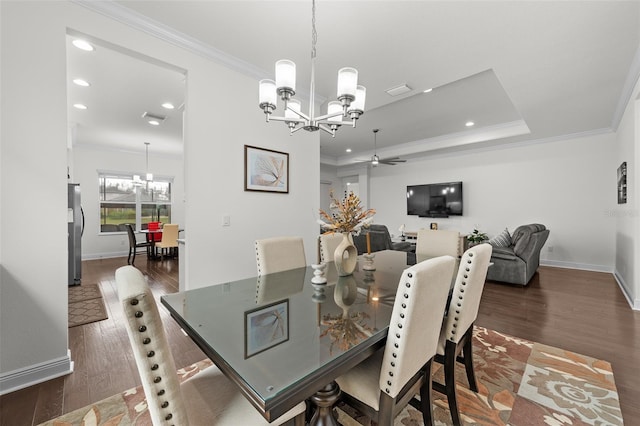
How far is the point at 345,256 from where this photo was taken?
184 cm

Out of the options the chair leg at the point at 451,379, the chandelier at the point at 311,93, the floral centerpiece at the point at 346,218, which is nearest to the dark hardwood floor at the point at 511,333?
the chair leg at the point at 451,379

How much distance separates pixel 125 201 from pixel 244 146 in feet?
20.4

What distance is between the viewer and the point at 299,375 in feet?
2.54

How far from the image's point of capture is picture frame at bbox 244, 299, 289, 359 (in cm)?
93

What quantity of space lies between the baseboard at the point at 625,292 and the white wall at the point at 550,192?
0.68m

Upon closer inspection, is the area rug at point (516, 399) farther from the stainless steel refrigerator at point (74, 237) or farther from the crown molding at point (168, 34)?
the stainless steel refrigerator at point (74, 237)

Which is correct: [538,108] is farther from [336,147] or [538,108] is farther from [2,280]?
[2,280]

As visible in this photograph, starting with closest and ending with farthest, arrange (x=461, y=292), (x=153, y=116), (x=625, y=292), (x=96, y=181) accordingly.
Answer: (x=461, y=292), (x=625, y=292), (x=153, y=116), (x=96, y=181)

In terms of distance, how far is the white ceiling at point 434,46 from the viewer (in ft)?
6.56

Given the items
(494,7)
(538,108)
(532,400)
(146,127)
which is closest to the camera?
(532,400)

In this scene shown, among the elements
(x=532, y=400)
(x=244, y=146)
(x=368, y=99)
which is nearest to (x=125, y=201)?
(x=244, y=146)

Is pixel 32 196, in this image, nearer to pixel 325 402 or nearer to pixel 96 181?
pixel 325 402

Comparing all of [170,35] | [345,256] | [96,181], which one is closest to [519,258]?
[345,256]

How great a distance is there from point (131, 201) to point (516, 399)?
28.0 ft
